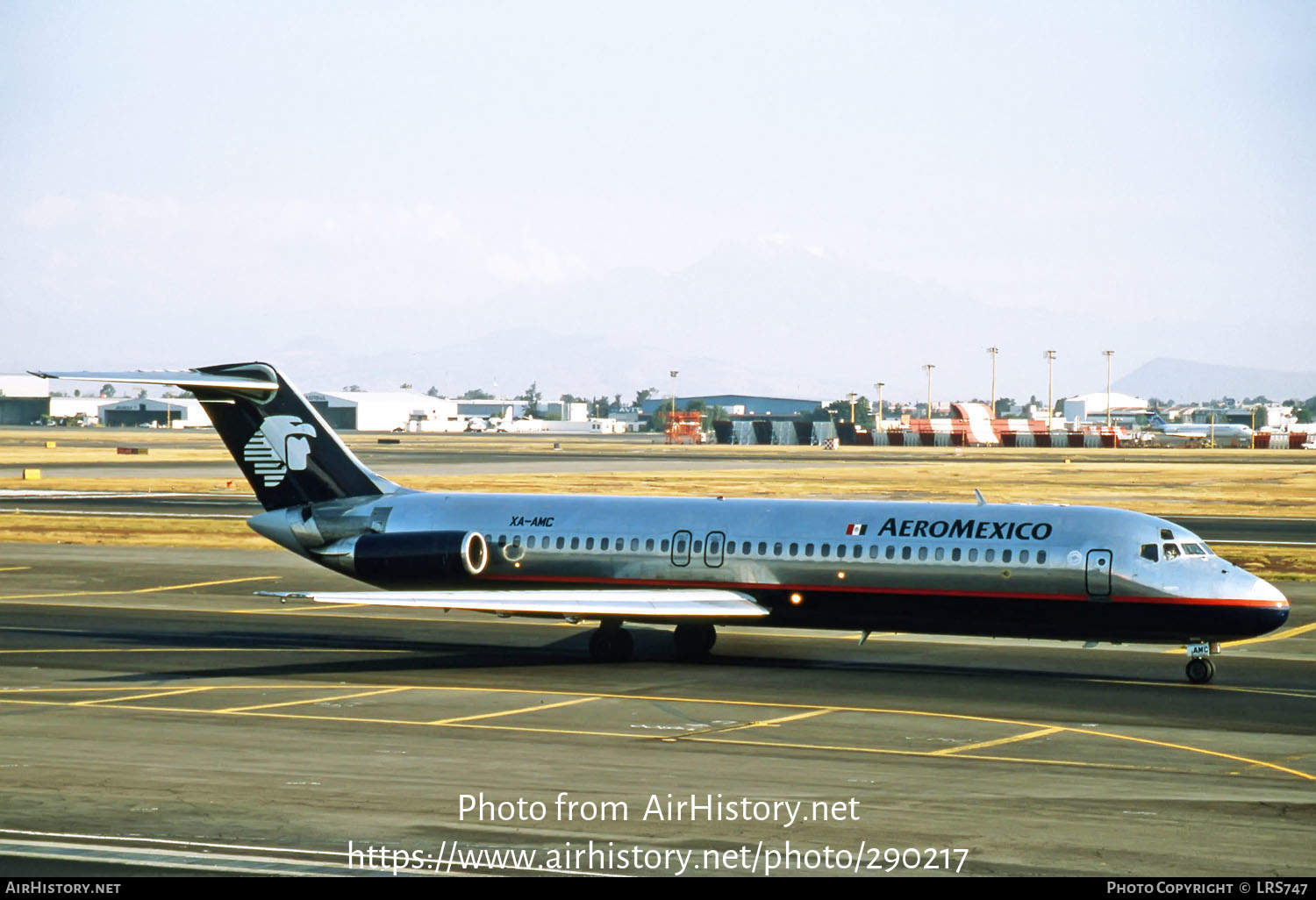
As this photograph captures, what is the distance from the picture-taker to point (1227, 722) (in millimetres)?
27578

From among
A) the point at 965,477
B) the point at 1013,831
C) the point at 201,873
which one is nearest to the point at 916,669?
the point at 1013,831

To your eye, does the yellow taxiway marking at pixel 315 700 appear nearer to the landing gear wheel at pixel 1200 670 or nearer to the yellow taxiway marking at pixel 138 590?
the landing gear wheel at pixel 1200 670

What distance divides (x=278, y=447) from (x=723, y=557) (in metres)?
11.2

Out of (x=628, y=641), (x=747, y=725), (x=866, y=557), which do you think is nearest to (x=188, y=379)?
(x=628, y=641)

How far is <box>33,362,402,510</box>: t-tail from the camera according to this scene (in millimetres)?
37875

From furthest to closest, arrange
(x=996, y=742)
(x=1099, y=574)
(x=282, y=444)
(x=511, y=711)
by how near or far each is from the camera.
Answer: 1. (x=282, y=444)
2. (x=1099, y=574)
3. (x=511, y=711)
4. (x=996, y=742)

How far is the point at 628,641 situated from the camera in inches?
1387

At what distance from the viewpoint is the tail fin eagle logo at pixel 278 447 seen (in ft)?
124

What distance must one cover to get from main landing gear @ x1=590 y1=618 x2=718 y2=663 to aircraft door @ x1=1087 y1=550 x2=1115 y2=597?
8319 mm

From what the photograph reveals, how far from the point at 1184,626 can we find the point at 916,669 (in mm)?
5685

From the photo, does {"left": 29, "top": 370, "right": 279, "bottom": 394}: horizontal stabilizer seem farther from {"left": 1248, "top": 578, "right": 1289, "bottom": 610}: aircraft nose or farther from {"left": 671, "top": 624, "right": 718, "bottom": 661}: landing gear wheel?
{"left": 1248, "top": 578, "right": 1289, "bottom": 610}: aircraft nose

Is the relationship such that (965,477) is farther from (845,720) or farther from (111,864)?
(111,864)

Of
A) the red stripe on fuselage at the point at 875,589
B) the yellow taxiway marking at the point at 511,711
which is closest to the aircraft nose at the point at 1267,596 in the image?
the red stripe on fuselage at the point at 875,589

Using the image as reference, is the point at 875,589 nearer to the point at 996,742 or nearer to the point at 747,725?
Answer: the point at 747,725
